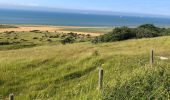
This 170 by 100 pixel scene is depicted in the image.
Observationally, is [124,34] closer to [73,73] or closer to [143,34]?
[143,34]

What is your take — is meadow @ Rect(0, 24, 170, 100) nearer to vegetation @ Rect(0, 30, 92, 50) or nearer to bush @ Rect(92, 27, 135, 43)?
bush @ Rect(92, 27, 135, 43)

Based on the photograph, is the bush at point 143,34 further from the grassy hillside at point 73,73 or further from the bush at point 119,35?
the grassy hillside at point 73,73

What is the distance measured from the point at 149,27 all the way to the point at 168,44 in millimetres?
27309

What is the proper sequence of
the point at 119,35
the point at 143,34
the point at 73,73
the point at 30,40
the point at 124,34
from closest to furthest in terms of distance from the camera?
the point at 73,73 → the point at 119,35 → the point at 124,34 → the point at 143,34 → the point at 30,40

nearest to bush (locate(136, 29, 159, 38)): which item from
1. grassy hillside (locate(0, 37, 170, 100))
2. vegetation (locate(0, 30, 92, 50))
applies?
vegetation (locate(0, 30, 92, 50))

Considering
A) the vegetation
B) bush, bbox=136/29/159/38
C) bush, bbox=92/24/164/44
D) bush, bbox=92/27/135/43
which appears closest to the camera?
bush, bbox=92/27/135/43

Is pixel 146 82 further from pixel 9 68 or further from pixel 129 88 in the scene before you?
pixel 9 68

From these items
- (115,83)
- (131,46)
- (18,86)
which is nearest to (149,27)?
(131,46)

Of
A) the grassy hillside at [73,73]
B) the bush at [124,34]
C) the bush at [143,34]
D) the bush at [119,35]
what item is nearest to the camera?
the grassy hillside at [73,73]

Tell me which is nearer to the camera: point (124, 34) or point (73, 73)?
point (73, 73)

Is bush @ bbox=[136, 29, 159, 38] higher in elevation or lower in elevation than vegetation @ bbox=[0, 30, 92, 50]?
higher

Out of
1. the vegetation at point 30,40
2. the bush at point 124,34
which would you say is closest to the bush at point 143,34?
the bush at point 124,34

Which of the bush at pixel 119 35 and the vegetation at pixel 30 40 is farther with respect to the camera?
the vegetation at pixel 30 40

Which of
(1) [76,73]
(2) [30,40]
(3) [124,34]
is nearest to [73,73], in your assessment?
(1) [76,73]
